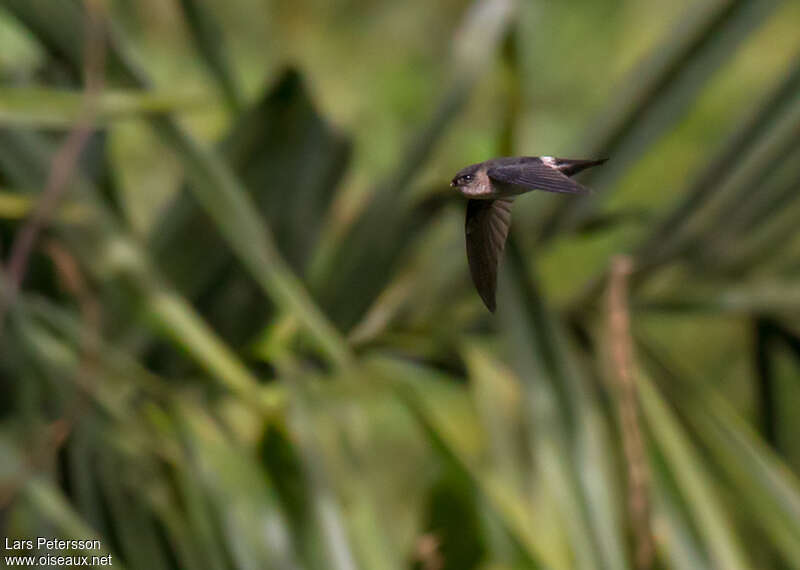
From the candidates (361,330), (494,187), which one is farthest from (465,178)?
(361,330)

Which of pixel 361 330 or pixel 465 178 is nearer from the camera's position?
pixel 465 178

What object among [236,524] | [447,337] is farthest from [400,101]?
[236,524]

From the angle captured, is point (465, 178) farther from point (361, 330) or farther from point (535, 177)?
point (361, 330)

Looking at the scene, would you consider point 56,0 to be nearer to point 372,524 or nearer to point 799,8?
point 372,524

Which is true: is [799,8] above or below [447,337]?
above

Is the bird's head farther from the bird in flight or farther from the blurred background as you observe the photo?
the blurred background

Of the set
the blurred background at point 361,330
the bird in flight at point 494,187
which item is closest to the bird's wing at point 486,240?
the bird in flight at point 494,187

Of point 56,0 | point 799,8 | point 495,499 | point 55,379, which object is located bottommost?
point 495,499

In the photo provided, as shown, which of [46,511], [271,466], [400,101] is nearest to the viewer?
[46,511]
